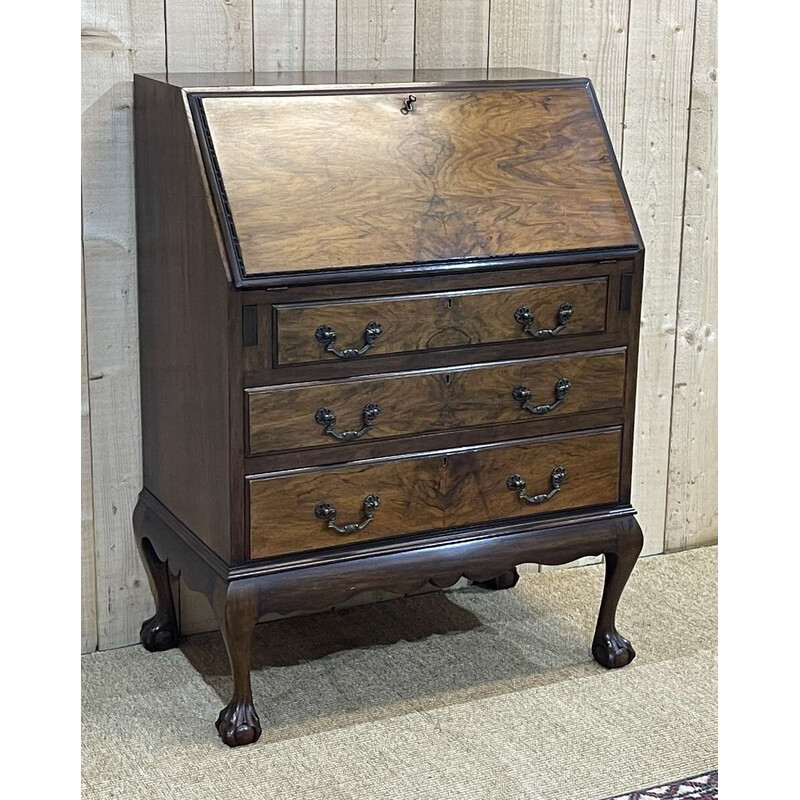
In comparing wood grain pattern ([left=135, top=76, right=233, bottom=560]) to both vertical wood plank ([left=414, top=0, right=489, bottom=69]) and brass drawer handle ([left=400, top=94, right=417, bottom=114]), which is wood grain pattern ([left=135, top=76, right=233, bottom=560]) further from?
vertical wood plank ([left=414, top=0, right=489, bottom=69])

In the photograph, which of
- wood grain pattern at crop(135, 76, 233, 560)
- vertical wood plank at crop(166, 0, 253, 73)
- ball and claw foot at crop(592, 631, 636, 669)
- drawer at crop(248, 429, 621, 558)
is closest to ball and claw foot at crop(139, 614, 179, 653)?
wood grain pattern at crop(135, 76, 233, 560)

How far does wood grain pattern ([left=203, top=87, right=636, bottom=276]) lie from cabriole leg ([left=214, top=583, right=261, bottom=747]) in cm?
57

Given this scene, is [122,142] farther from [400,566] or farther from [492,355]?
[400,566]

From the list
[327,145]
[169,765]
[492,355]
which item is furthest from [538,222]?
[169,765]

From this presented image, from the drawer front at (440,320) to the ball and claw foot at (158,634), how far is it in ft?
2.58

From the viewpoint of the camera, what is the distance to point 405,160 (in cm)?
199

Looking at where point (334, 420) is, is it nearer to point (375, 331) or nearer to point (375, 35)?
point (375, 331)

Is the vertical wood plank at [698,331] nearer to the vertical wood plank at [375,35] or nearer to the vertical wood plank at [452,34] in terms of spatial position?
the vertical wood plank at [452,34]

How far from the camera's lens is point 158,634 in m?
2.38

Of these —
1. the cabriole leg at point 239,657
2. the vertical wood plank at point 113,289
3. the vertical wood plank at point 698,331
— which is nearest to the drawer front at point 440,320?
the cabriole leg at point 239,657

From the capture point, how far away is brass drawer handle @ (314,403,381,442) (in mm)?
1935

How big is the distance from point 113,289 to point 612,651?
1246 mm

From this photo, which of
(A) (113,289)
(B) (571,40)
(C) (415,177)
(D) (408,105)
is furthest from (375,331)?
(B) (571,40)

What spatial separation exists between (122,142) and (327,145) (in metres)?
0.47
